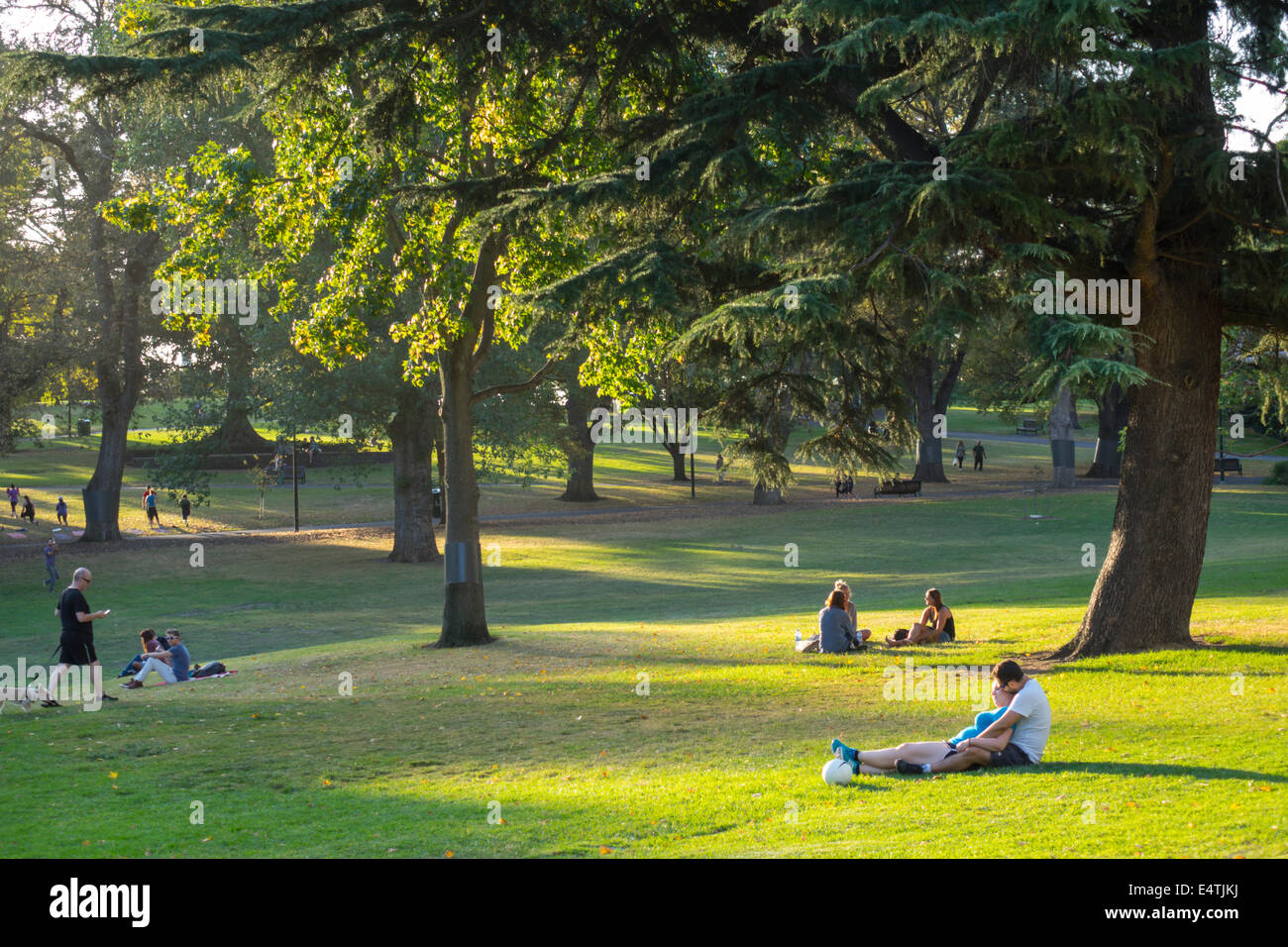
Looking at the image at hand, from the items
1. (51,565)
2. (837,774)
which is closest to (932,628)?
(837,774)

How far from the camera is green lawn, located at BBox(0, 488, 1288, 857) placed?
787cm

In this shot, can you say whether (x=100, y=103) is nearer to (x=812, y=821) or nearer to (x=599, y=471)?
(x=812, y=821)

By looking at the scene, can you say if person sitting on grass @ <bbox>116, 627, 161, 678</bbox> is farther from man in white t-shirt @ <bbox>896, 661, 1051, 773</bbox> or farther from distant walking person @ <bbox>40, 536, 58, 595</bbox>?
distant walking person @ <bbox>40, 536, 58, 595</bbox>

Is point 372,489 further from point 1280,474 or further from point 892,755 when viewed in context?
point 892,755

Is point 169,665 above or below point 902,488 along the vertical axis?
below

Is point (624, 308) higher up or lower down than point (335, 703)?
higher up

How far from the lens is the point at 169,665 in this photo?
1783 centimetres

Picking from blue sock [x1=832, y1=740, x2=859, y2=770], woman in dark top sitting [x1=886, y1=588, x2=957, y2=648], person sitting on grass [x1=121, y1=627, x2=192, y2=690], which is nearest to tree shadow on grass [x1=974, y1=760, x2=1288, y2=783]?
blue sock [x1=832, y1=740, x2=859, y2=770]

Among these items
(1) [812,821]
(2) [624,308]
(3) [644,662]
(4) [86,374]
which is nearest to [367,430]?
(4) [86,374]

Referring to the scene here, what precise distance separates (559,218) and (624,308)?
197 cm

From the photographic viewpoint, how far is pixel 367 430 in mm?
37406

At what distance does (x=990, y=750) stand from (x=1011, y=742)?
0.61 ft

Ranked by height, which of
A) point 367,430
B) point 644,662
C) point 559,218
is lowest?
point 644,662

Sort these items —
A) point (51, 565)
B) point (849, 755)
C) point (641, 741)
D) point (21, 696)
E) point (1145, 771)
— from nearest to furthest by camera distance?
1. point (1145, 771)
2. point (849, 755)
3. point (641, 741)
4. point (21, 696)
5. point (51, 565)
